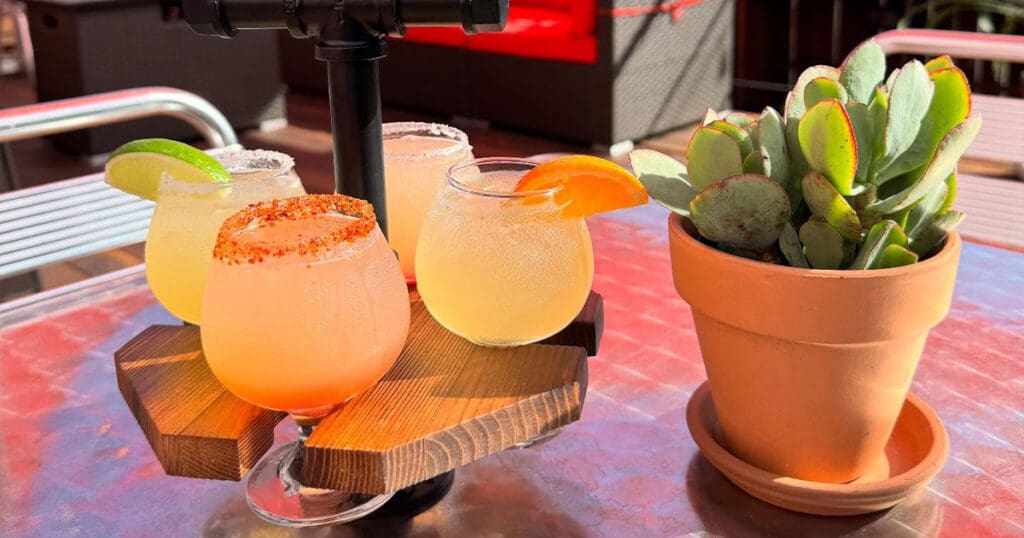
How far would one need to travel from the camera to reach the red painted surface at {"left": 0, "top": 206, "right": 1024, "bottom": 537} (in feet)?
1.98

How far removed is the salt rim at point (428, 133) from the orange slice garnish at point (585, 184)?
13 cm

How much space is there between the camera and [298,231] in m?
Answer: 0.56

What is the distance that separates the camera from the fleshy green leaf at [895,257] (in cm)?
54

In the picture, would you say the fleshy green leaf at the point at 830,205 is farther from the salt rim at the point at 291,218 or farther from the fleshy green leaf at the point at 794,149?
the salt rim at the point at 291,218

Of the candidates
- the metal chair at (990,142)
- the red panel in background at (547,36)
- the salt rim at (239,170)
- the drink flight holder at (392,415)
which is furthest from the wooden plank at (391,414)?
the red panel in background at (547,36)

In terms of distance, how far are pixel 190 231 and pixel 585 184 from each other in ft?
0.82

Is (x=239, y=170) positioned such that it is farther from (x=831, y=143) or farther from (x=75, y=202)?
(x=75, y=202)

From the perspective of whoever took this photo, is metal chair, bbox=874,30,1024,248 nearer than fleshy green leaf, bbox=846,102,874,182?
No

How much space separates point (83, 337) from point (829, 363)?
2.08 ft

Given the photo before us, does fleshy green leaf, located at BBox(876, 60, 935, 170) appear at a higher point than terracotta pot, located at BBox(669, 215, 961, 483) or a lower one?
higher

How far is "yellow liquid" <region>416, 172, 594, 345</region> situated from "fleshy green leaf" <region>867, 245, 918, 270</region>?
17 centimetres

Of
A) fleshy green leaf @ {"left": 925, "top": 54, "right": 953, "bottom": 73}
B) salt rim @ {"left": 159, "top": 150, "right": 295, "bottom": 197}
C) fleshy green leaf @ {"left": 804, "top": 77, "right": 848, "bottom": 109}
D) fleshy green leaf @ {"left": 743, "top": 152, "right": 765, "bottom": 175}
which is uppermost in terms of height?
fleshy green leaf @ {"left": 925, "top": 54, "right": 953, "bottom": 73}

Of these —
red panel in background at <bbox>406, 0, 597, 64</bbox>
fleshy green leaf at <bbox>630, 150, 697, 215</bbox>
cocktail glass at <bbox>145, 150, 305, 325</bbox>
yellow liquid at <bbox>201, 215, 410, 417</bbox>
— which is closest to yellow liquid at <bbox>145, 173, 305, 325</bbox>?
cocktail glass at <bbox>145, 150, 305, 325</bbox>

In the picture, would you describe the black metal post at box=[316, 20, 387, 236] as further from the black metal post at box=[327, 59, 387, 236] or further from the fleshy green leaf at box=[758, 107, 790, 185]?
the fleshy green leaf at box=[758, 107, 790, 185]
